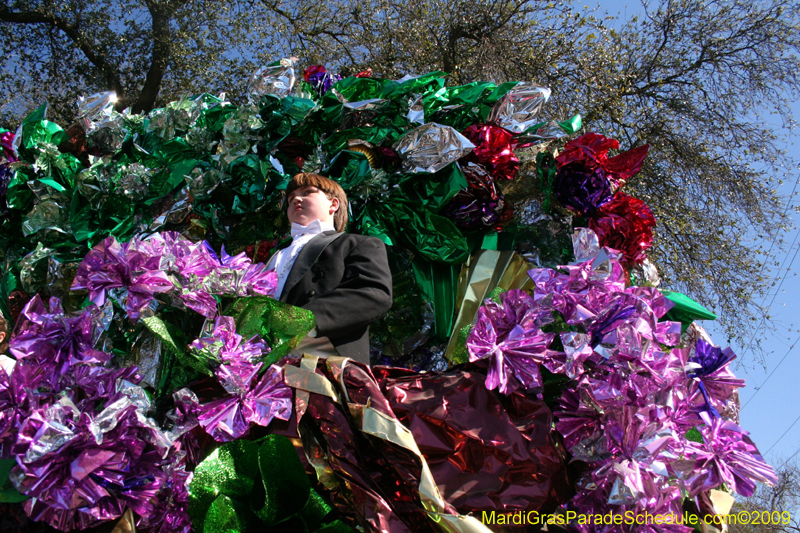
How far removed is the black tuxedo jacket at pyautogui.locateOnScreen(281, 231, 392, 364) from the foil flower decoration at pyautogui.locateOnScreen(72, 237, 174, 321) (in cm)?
54

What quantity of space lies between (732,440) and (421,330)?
122cm

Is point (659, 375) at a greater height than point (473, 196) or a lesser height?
lesser

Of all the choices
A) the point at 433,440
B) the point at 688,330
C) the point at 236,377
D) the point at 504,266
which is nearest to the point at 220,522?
the point at 236,377

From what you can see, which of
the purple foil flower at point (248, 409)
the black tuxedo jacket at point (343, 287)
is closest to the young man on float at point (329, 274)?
the black tuxedo jacket at point (343, 287)

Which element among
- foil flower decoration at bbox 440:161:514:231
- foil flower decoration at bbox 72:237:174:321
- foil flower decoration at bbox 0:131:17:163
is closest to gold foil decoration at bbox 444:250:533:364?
foil flower decoration at bbox 440:161:514:231

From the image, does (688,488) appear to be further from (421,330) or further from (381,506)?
(421,330)

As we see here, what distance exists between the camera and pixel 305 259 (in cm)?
225

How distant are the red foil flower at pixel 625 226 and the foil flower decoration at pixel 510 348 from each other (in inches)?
29.5

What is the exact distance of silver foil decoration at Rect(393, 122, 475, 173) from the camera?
7.90 ft

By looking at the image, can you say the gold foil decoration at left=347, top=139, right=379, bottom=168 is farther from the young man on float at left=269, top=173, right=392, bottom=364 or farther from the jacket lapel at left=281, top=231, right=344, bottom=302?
the jacket lapel at left=281, top=231, right=344, bottom=302

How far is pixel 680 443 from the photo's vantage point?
1616 millimetres

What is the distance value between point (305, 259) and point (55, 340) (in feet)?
3.11

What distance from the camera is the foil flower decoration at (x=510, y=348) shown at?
1634mm

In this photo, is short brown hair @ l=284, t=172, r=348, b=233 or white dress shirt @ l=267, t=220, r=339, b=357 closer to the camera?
white dress shirt @ l=267, t=220, r=339, b=357
